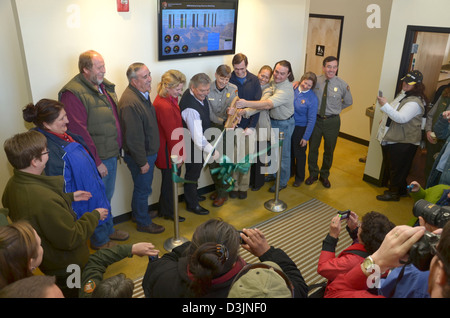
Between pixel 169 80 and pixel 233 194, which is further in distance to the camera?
pixel 233 194

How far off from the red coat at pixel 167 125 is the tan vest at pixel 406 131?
2.42 metres

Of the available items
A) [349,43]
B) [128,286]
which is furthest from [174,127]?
[349,43]

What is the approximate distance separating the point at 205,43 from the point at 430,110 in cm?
258

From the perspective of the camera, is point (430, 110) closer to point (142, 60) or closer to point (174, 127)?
point (174, 127)

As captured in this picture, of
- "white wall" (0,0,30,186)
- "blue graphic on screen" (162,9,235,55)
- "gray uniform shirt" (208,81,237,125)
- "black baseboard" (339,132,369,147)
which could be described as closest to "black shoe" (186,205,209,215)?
"gray uniform shirt" (208,81,237,125)

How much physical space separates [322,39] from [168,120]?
402cm

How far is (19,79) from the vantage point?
3273 millimetres

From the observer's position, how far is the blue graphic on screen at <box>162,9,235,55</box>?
3.83 meters

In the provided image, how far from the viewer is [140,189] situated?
3.83 meters

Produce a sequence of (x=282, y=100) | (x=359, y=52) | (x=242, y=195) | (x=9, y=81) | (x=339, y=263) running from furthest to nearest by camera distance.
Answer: (x=359, y=52), (x=242, y=195), (x=282, y=100), (x=9, y=81), (x=339, y=263)

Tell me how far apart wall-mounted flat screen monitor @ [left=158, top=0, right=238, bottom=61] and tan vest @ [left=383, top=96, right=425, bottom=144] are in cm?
202

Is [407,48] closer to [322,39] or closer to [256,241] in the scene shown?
[322,39]

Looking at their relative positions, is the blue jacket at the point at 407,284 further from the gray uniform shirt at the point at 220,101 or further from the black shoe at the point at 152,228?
the gray uniform shirt at the point at 220,101

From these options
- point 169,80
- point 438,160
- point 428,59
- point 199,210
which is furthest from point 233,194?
point 428,59
